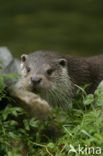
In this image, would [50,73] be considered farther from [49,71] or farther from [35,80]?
[35,80]

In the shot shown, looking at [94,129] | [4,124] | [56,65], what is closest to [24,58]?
[56,65]

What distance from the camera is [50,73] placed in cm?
418

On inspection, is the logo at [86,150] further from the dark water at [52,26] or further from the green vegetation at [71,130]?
the dark water at [52,26]

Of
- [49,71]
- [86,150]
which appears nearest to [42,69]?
[49,71]

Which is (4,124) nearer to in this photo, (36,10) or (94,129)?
(94,129)

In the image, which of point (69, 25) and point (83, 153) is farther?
point (69, 25)

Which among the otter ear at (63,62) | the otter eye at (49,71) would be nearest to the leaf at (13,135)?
the otter eye at (49,71)

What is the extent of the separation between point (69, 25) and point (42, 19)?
2.38 feet

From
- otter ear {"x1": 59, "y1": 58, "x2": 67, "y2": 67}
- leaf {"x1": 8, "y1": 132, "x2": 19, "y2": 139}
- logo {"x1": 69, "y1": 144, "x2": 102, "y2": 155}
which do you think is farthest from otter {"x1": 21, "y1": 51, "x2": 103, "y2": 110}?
logo {"x1": 69, "y1": 144, "x2": 102, "y2": 155}

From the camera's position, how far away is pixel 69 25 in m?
9.79

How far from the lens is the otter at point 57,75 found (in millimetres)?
4035

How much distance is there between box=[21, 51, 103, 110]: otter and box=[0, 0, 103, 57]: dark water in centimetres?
434

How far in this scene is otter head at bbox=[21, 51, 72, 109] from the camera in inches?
160

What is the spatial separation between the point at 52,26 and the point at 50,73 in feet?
19.0
